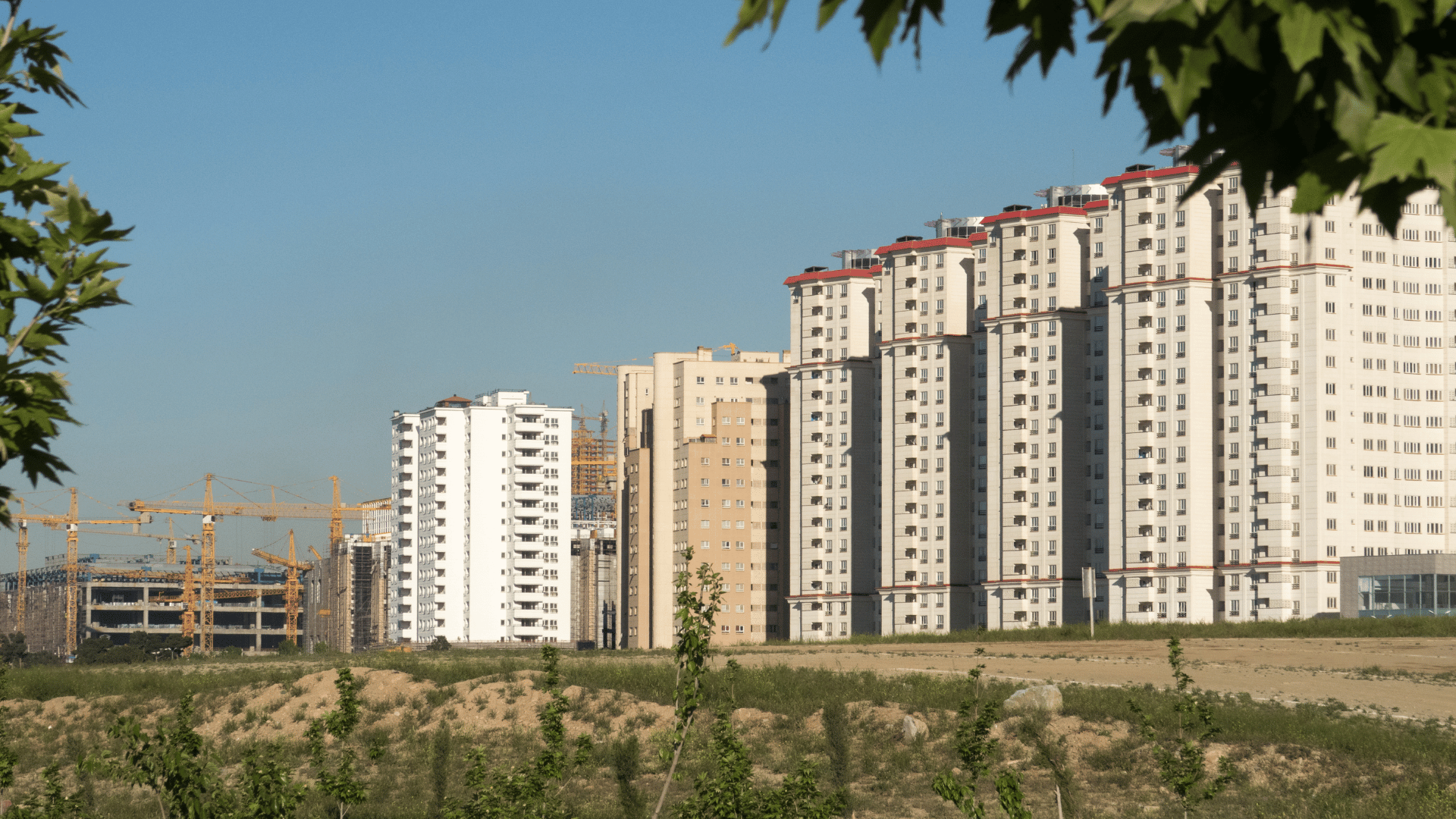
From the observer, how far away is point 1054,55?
199 inches

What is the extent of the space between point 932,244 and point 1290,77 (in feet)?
569

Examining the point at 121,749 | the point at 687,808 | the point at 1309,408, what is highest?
the point at 1309,408

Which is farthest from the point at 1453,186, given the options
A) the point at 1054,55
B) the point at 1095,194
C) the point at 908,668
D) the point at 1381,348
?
the point at 1095,194

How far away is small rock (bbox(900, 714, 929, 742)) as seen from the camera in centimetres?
4903

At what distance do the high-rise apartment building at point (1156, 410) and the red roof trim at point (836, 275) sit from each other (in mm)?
12383

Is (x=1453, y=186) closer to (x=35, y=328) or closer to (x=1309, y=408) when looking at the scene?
(x=35, y=328)

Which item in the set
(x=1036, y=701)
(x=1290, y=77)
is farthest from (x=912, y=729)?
(x=1290, y=77)

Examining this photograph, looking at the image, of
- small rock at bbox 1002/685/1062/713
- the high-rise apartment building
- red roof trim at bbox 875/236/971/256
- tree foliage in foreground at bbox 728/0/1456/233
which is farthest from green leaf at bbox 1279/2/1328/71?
red roof trim at bbox 875/236/971/256

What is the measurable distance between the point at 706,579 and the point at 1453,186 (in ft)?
50.8

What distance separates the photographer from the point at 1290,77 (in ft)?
15.2

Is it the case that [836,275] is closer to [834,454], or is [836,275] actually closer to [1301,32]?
[834,454]

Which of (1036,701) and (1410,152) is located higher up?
(1410,152)

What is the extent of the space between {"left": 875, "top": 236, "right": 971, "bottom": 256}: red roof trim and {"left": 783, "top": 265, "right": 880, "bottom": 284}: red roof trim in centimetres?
965

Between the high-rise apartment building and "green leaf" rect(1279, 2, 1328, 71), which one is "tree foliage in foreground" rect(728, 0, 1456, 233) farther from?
the high-rise apartment building
